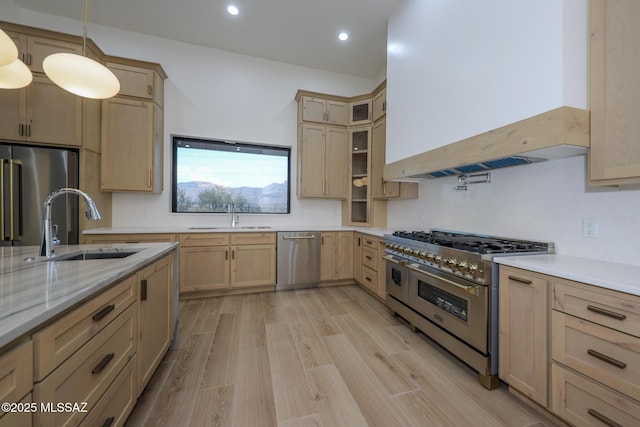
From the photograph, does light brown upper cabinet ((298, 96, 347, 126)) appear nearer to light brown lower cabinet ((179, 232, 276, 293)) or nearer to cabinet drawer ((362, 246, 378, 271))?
light brown lower cabinet ((179, 232, 276, 293))

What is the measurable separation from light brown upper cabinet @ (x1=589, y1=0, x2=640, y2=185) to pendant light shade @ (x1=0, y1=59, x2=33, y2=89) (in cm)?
338

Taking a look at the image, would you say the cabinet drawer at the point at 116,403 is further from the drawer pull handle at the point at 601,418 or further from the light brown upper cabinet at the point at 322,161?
the light brown upper cabinet at the point at 322,161

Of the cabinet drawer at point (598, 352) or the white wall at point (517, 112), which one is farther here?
the white wall at point (517, 112)

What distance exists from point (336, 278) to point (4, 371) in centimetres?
332

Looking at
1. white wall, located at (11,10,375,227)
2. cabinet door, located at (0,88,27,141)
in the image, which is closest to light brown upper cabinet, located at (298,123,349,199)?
white wall, located at (11,10,375,227)

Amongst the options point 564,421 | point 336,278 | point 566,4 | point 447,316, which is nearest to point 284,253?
point 336,278

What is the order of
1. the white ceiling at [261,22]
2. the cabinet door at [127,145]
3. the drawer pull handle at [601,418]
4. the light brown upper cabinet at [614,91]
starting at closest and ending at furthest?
the drawer pull handle at [601,418] < the light brown upper cabinet at [614,91] < the white ceiling at [261,22] < the cabinet door at [127,145]

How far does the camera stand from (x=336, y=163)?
400 cm

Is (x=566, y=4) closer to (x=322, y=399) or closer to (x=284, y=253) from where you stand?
(x=322, y=399)

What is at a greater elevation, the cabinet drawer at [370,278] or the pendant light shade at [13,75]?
the pendant light shade at [13,75]

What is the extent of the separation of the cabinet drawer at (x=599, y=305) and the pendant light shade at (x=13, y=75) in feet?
10.8

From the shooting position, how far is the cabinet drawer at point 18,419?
2.04 feet

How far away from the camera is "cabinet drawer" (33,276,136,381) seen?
745mm

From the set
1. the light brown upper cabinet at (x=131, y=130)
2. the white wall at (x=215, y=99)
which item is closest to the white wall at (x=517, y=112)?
the white wall at (x=215, y=99)
